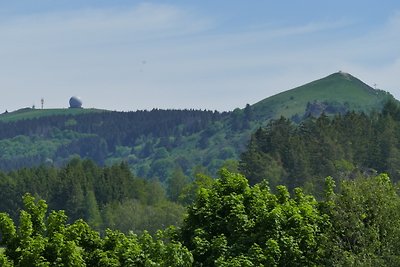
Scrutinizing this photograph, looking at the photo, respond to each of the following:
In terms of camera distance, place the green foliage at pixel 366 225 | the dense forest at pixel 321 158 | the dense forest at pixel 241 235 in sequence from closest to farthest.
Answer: the dense forest at pixel 241 235
the green foliage at pixel 366 225
the dense forest at pixel 321 158

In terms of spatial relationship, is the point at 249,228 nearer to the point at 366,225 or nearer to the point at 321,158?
the point at 366,225

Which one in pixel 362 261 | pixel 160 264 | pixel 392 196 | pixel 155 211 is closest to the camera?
pixel 160 264

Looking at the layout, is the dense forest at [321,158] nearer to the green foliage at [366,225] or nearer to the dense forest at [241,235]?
the green foliage at [366,225]

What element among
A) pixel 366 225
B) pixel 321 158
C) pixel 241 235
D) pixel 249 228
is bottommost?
pixel 321 158

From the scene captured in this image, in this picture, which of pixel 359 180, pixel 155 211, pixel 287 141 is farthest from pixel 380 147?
pixel 359 180

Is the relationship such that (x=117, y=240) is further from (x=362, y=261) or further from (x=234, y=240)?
(x=362, y=261)

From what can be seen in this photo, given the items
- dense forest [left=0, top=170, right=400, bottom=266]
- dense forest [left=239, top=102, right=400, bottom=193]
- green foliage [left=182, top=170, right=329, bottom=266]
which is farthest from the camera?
dense forest [left=239, top=102, right=400, bottom=193]

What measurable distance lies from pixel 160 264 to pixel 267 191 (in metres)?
10.1

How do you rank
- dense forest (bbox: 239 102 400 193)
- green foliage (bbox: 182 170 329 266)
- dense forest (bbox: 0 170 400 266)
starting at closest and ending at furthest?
dense forest (bbox: 0 170 400 266) → green foliage (bbox: 182 170 329 266) → dense forest (bbox: 239 102 400 193)

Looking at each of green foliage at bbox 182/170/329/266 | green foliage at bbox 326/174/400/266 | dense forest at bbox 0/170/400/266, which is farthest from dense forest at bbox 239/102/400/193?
green foliage at bbox 182/170/329/266

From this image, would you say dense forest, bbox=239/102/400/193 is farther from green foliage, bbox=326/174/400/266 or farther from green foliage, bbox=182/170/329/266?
green foliage, bbox=182/170/329/266

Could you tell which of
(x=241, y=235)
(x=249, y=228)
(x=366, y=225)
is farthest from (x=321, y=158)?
(x=241, y=235)

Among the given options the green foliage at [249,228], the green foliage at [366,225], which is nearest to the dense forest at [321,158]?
the green foliage at [366,225]

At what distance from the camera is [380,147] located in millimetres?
192250
